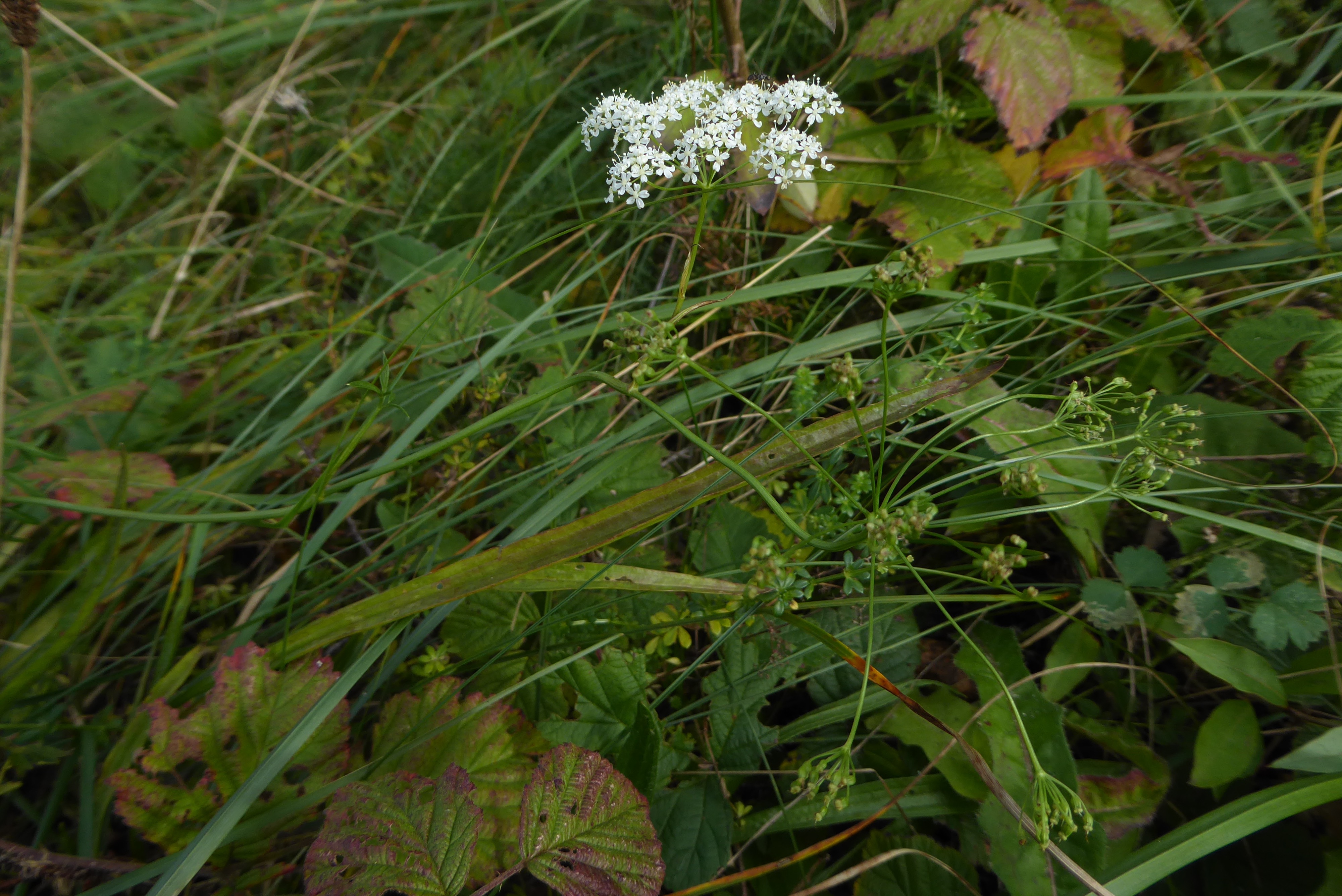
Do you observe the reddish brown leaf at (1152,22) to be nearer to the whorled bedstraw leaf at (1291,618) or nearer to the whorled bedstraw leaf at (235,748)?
the whorled bedstraw leaf at (1291,618)

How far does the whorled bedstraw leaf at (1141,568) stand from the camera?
1200mm

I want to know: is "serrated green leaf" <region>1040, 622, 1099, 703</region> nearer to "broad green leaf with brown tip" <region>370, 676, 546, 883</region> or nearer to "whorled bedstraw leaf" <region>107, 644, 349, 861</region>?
"broad green leaf with brown tip" <region>370, 676, 546, 883</region>

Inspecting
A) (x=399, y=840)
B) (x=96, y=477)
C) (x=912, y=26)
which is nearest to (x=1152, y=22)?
(x=912, y=26)

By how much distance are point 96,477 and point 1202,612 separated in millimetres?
2461

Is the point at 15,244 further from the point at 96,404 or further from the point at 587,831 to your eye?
the point at 587,831

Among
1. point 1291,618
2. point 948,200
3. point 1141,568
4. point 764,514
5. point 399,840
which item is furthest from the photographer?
point 948,200

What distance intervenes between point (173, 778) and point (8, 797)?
14.8 inches

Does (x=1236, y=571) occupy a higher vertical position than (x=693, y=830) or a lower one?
higher

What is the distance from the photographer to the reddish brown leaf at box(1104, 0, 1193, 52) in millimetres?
1432

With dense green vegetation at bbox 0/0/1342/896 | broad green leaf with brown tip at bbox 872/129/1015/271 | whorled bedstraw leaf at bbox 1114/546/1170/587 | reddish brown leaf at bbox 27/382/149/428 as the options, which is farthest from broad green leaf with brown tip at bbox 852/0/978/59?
reddish brown leaf at bbox 27/382/149/428

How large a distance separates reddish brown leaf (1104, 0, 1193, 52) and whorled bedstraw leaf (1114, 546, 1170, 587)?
3.65 feet

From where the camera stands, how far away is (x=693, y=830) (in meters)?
1.13

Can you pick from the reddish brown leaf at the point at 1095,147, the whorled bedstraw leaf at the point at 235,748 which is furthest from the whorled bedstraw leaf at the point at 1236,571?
the whorled bedstraw leaf at the point at 235,748

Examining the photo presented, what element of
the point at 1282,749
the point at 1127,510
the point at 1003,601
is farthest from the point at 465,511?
the point at 1282,749
